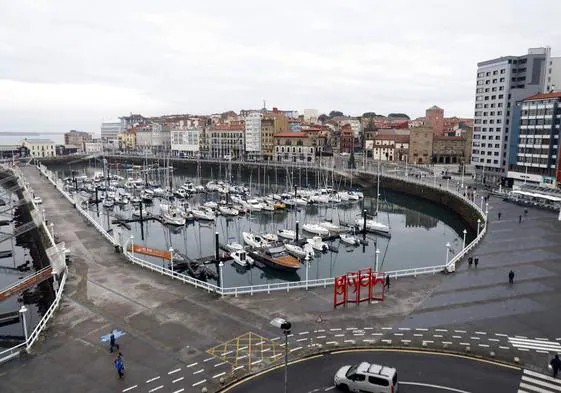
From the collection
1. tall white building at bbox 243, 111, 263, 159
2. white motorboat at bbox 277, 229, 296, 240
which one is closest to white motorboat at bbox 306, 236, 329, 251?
white motorboat at bbox 277, 229, 296, 240

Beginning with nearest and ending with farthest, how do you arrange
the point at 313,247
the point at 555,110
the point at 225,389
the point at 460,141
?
1. the point at 225,389
2. the point at 313,247
3. the point at 555,110
4. the point at 460,141

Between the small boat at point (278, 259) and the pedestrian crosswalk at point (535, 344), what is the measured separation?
23.6 meters

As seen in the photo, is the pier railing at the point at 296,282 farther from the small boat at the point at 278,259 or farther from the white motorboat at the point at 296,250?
the white motorboat at the point at 296,250

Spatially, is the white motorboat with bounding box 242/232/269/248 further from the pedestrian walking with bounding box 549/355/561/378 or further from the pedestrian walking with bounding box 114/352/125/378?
the pedestrian walking with bounding box 549/355/561/378

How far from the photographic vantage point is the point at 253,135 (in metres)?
160

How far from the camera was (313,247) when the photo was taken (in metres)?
51.6

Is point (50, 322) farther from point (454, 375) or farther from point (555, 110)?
point (555, 110)

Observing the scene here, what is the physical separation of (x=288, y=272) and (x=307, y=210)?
36.4 meters

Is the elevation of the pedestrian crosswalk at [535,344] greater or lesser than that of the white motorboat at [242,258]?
greater

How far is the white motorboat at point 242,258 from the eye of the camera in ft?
149

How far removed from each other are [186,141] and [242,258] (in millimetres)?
153247

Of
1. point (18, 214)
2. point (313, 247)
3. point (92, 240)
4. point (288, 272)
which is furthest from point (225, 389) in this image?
point (18, 214)

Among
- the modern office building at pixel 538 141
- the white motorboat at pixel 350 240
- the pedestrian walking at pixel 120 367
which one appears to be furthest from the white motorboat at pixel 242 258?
the modern office building at pixel 538 141

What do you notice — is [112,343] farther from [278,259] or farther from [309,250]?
A: [309,250]
